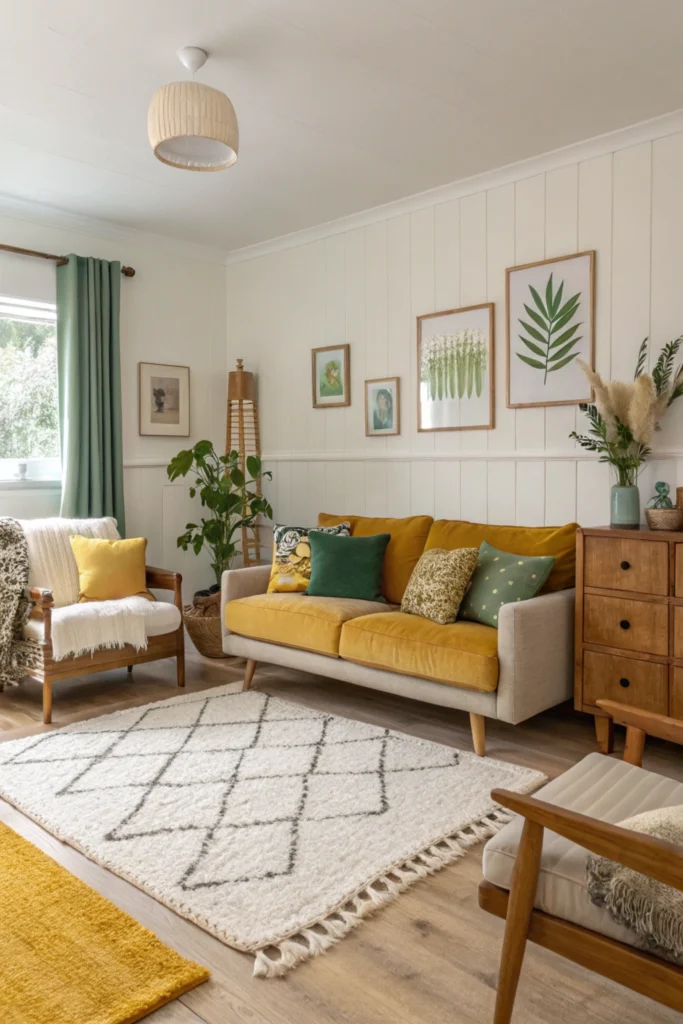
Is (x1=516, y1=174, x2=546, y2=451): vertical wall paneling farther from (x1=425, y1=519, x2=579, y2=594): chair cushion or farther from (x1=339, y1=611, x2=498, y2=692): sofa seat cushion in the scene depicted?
(x1=339, y1=611, x2=498, y2=692): sofa seat cushion

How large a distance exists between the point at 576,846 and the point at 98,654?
110 inches

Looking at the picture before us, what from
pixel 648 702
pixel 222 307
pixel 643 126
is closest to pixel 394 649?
pixel 648 702

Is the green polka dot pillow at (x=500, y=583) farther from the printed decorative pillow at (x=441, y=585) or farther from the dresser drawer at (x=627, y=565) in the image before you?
the dresser drawer at (x=627, y=565)

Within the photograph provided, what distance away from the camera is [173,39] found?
2768mm

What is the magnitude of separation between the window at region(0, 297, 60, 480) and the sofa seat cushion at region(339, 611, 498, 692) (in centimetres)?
239

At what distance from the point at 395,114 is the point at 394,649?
2297mm

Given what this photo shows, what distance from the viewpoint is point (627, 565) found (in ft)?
10.0

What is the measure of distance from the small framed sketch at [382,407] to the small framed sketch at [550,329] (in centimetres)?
78

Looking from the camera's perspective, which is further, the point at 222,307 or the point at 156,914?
the point at 222,307

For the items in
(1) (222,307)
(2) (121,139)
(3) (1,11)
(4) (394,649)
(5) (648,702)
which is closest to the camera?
(3) (1,11)

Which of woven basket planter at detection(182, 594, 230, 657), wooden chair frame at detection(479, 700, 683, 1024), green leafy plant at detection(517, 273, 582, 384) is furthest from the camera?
woven basket planter at detection(182, 594, 230, 657)

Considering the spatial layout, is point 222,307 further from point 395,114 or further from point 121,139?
point 395,114

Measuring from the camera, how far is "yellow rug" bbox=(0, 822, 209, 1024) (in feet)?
5.31

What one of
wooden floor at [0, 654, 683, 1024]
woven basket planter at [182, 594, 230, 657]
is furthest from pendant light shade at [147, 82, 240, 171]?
woven basket planter at [182, 594, 230, 657]
